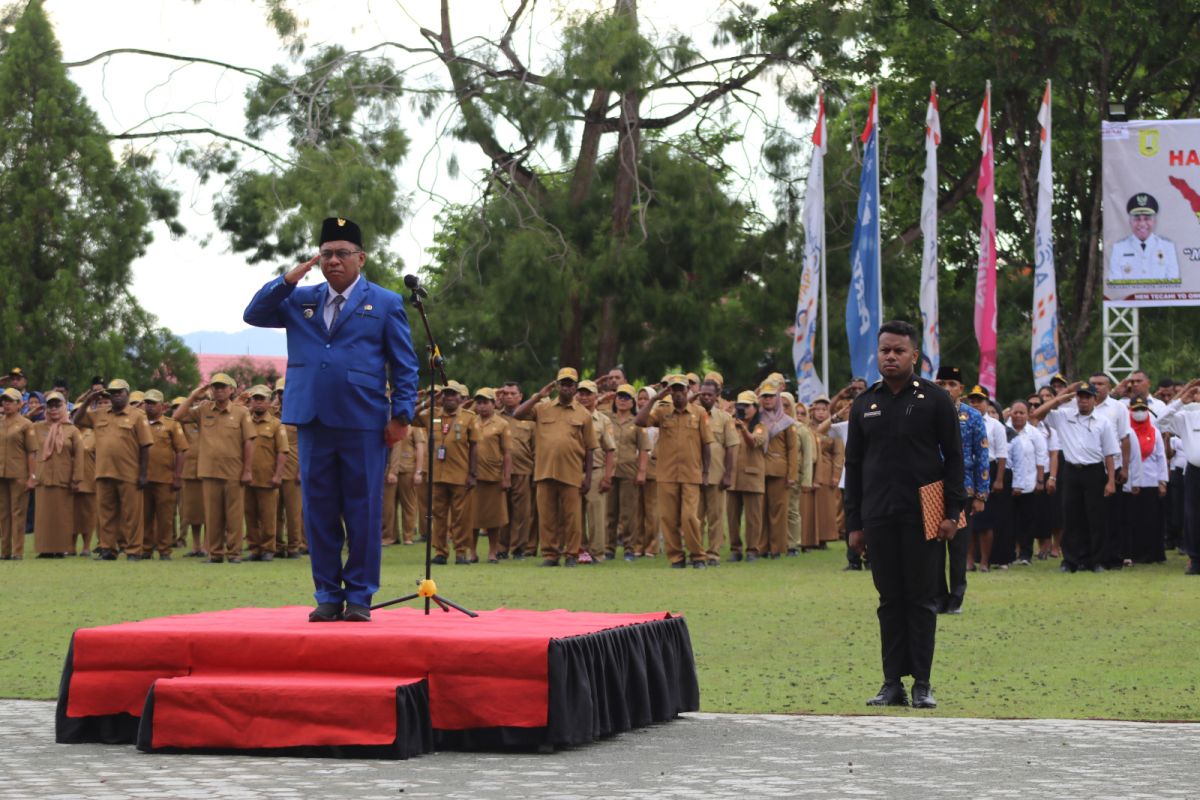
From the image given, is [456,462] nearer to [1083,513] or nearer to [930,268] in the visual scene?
[1083,513]

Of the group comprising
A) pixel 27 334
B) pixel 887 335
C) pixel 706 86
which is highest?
pixel 706 86

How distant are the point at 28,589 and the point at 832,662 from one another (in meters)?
8.81

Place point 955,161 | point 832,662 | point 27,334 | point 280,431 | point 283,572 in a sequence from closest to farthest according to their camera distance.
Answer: point 832,662
point 283,572
point 280,431
point 27,334
point 955,161

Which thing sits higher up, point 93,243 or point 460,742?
point 93,243

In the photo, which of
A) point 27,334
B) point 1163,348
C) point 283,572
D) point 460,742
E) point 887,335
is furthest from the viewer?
point 1163,348

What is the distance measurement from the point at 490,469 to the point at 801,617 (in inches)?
315

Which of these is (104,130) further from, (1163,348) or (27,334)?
(1163,348)

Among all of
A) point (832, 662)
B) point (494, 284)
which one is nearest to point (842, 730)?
point (832, 662)

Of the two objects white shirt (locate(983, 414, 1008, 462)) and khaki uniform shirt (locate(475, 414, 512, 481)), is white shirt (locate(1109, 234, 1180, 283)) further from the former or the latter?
khaki uniform shirt (locate(475, 414, 512, 481))

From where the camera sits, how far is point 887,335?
9984 mm

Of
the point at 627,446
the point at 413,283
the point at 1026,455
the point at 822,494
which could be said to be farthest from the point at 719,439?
the point at 413,283

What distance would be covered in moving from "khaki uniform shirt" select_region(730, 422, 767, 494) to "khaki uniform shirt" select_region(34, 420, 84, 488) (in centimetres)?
765

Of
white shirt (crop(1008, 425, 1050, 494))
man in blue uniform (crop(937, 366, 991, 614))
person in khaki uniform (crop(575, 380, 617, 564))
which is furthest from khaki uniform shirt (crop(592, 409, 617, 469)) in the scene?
man in blue uniform (crop(937, 366, 991, 614))

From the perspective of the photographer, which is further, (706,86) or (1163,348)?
(1163,348)
